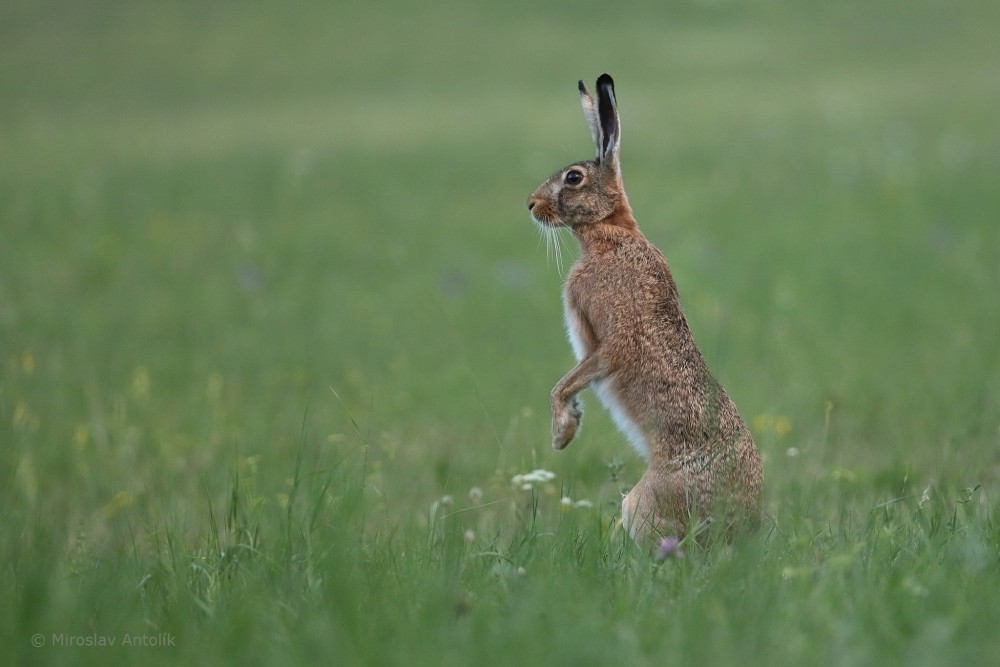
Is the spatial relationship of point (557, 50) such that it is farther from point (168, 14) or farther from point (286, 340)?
point (286, 340)

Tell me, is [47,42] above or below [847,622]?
above

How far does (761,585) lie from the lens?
3.41 meters

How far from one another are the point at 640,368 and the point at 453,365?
Answer: 4.36 m

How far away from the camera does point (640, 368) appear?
14.5 feet

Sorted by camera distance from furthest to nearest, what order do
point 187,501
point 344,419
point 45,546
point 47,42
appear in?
1. point 47,42
2. point 344,419
3. point 187,501
4. point 45,546

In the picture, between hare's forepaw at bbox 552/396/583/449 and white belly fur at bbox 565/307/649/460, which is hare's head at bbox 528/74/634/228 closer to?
white belly fur at bbox 565/307/649/460

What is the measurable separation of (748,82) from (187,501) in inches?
844

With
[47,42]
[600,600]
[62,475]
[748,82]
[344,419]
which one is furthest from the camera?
[47,42]

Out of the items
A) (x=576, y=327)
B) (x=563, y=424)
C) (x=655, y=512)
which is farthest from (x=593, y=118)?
(x=655, y=512)

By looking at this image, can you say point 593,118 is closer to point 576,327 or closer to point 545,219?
point 545,219

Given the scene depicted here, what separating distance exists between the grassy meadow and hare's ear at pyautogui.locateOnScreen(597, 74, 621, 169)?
0.45 meters

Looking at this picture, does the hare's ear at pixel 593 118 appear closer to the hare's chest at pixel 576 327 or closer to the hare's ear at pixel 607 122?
the hare's ear at pixel 607 122

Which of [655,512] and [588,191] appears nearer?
[655,512]

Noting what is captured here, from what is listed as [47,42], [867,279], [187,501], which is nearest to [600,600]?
[187,501]
